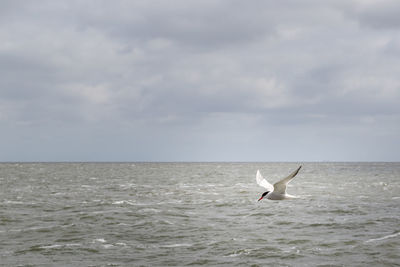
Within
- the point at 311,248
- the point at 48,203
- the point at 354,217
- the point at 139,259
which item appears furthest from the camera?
the point at 48,203

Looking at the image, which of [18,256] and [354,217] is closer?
[18,256]

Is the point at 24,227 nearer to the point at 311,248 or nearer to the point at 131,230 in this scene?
the point at 131,230

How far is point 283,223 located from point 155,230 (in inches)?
296

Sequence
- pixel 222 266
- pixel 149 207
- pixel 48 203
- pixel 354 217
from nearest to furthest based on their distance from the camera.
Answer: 1. pixel 222 266
2. pixel 354 217
3. pixel 149 207
4. pixel 48 203

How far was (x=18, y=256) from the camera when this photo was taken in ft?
54.3

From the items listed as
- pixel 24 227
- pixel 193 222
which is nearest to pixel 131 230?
pixel 193 222

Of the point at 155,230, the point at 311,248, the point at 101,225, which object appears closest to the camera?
the point at 311,248

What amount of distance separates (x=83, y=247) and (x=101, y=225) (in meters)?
5.71

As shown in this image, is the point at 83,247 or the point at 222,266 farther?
the point at 83,247

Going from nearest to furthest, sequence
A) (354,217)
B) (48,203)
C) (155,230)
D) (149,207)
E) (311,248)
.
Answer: (311,248), (155,230), (354,217), (149,207), (48,203)

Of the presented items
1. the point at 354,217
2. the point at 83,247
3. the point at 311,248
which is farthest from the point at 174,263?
the point at 354,217

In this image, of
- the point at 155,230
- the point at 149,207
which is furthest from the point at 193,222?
the point at 149,207

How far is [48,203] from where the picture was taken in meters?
35.0

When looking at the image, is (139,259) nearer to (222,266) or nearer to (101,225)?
(222,266)
